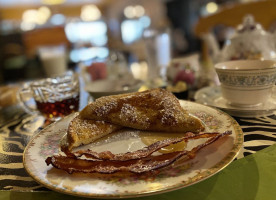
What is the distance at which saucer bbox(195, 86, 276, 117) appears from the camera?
0.79 metres

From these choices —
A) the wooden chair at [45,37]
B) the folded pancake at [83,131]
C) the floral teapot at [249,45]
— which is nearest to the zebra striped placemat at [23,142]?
the folded pancake at [83,131]

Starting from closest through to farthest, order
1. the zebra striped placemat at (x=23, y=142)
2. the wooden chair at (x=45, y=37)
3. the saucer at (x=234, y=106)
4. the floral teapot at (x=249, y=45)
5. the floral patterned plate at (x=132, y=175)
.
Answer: the floral patterned plate at (x=132, y=175)
the zebra striped placemat at (x=23, y=142)
the saucer at (x=234, y=106)
the floral teapot at (x=249, y=45)
the wooden chair at (x=45, y=37)

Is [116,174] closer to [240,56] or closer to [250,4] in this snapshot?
[240,56]

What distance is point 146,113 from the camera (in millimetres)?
705

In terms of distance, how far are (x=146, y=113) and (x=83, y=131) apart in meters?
0.18

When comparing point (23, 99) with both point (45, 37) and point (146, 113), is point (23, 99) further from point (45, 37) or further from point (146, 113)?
point (45, 37)

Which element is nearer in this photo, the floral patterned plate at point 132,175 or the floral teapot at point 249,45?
the floral patterned plate at point 132,175

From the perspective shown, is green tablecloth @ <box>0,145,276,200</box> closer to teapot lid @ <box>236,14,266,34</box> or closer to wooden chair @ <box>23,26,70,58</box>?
teapot lid @ <box>236,14,266,34</box>

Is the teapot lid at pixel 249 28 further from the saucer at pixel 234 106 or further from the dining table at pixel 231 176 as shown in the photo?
the dining table at pixel 231 176

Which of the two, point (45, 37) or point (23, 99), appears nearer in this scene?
→ point (23, 99)

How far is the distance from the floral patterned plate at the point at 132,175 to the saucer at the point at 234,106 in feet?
0.59

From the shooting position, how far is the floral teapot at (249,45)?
45.9 inches

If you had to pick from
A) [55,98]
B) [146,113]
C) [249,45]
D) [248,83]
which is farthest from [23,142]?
[249,45]

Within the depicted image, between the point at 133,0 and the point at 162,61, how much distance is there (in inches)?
365
